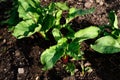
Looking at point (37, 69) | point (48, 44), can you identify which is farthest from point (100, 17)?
point (37, 69)

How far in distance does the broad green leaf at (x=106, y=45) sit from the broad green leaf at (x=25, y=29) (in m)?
0.64

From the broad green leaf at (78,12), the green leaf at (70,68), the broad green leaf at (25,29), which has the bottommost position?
the green leaf at (70,68)

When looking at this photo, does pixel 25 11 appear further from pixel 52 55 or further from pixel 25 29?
pixel 52 55

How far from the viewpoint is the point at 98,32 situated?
3020 mm

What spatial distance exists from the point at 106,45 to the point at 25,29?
0.85m

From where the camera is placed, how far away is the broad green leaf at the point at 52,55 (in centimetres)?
272

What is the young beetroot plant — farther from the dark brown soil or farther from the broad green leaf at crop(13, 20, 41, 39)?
the dark brown soil

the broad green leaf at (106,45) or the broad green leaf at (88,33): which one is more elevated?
the broad green leaf at (88,33)

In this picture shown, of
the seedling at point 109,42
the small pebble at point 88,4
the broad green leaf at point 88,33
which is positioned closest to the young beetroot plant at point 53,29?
the broad green leaf at point 88,33

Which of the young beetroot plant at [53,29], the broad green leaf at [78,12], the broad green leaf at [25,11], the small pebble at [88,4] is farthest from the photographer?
the small pebble at [88,4]

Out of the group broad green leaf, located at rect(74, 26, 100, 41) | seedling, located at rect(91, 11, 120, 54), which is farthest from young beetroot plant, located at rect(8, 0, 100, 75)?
seedling, located at rect(91, 11, 120, 54)

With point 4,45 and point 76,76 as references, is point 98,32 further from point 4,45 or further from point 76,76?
point 4,45

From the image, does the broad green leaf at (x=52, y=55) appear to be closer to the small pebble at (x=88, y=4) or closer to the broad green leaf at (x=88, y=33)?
the broad green leaf at (x=88, y=33)

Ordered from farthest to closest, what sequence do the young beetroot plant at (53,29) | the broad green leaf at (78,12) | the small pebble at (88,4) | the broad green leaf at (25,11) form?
the small pebble at (88,4)
the broad green leaf at (25,11)
the broad green leaf at (78,12)
the young beetroot plant at (53,29)
